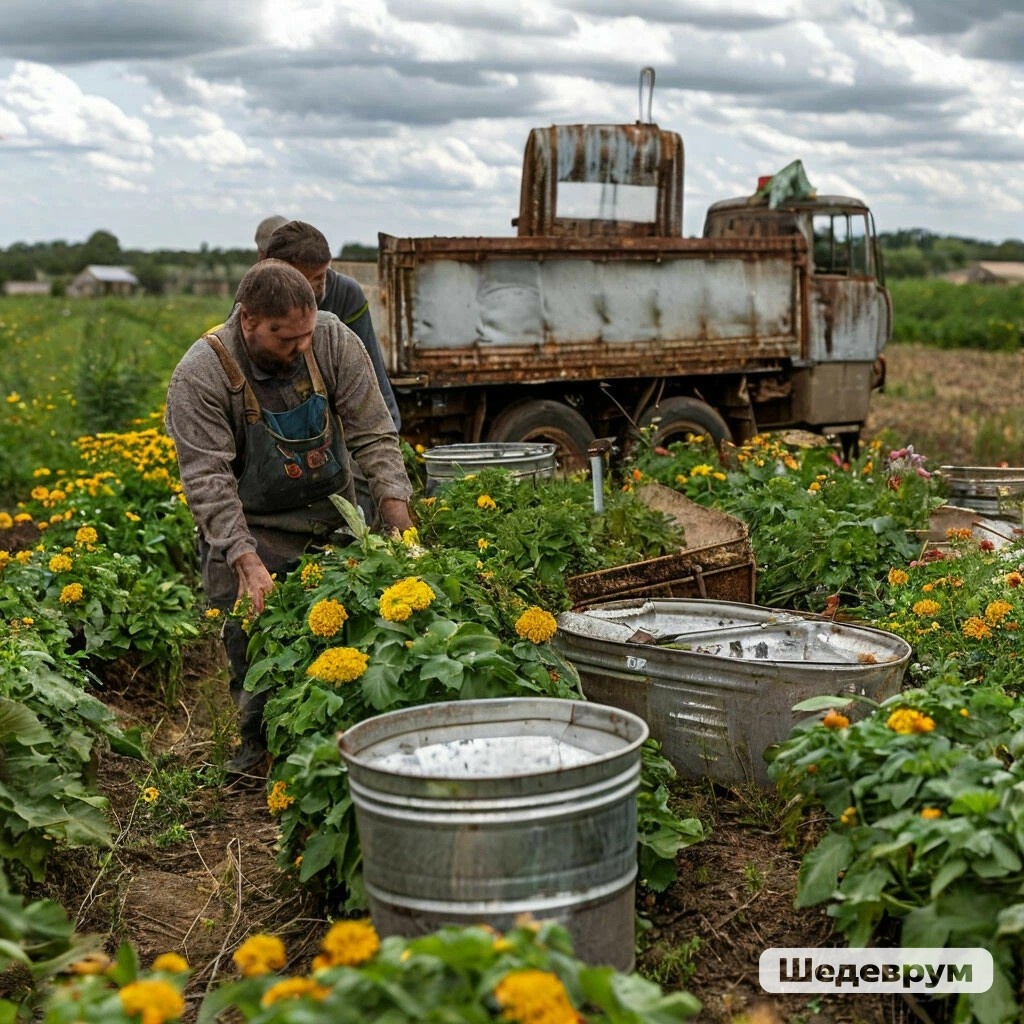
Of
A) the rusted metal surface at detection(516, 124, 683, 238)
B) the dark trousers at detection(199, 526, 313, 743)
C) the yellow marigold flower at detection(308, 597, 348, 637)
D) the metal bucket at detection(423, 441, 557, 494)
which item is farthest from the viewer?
the rusted metal surface at detection(516, 124, 683, 238)

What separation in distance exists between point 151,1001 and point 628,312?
8.90 meters

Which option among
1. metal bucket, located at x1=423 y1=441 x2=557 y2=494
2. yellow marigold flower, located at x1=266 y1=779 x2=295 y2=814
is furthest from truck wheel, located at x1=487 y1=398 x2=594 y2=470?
yellow marigold flower, located at x1=266 y1=779 x2=295 y2=814

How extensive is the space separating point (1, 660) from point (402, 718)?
1.53 metres

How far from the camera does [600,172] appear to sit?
1115cm

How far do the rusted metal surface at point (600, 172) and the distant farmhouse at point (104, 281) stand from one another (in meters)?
61.6

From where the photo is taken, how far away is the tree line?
68.7 metres

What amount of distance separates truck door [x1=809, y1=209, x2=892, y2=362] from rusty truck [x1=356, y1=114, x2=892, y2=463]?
0.02 m

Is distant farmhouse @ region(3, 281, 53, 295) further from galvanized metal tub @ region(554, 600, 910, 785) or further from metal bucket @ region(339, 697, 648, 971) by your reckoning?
metal bucket @ region(339, 697, 648, 971)

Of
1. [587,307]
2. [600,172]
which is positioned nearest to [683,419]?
[587,307]

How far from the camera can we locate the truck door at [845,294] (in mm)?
11648

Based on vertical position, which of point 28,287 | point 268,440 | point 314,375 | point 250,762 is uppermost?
point 28,287

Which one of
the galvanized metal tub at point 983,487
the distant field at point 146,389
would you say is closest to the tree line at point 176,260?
the distant field at point 146,389

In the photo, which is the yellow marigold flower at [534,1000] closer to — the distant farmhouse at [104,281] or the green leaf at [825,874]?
the green leaf at [825,874]

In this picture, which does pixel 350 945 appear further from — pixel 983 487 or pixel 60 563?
pixel 983 487
